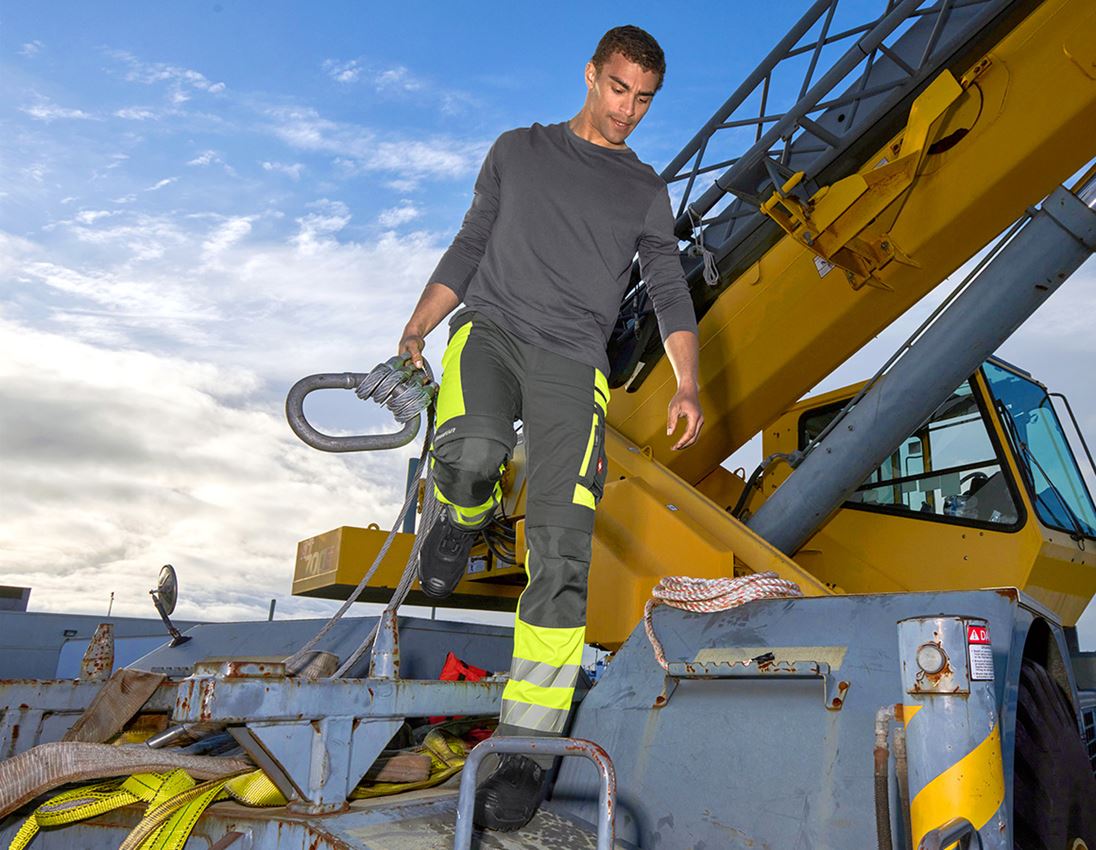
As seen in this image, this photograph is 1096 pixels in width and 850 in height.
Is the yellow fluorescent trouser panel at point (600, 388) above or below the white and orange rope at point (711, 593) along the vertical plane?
above

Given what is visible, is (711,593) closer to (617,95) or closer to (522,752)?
(522,752)

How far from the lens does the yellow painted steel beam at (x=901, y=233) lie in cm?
319

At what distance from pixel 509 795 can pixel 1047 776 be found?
125 cm

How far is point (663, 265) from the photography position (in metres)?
2.82

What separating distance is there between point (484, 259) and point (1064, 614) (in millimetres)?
3584

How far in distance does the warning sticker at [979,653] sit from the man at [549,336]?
3.23 feet

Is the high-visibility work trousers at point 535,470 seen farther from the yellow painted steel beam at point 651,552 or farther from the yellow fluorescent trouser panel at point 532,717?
the yellow painted steel beam at point 651,552

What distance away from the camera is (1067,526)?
4.46 meters

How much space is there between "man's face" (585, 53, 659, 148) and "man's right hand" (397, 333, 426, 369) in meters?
0.84

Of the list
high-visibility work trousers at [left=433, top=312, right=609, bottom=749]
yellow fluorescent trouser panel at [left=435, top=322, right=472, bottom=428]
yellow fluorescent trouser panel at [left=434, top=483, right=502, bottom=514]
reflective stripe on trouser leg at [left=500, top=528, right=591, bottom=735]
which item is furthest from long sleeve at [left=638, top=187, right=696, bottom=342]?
reflective stripe on trouser leg at [left=500, top=528, right=591, bottom=735]

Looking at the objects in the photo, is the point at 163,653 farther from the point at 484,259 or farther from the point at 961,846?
the point at 961,846

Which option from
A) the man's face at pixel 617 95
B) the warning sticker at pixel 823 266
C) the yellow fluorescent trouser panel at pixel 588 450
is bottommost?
the yellow fluorescent trouser panel at pixel 588 450

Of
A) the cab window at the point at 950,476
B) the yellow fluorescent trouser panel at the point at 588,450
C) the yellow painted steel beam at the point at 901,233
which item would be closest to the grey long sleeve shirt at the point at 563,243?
the yellow fluorescent trouser panel at the point at 588,450

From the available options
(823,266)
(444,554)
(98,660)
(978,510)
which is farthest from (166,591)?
(978,510)
